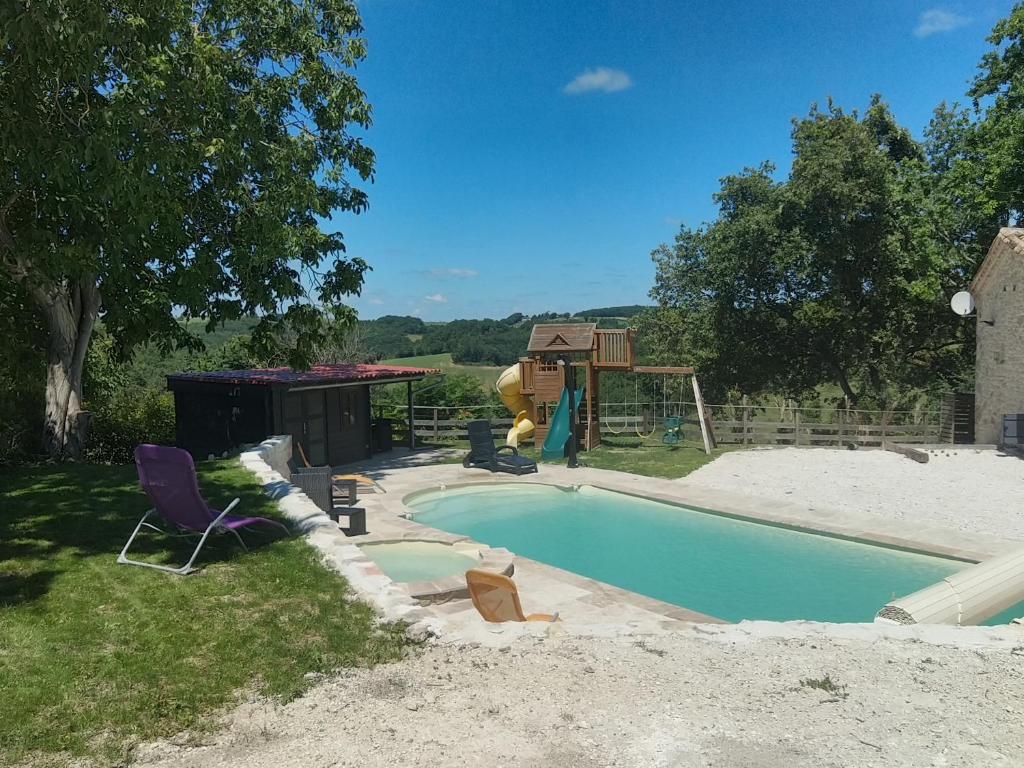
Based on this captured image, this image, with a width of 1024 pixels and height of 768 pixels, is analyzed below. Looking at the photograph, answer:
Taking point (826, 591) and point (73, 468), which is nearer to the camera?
point (826, 591)

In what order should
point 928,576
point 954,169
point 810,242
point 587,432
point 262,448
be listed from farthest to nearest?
point 810,242 < point 954,169 < point 587,432 < point 262,448 < point 928,576

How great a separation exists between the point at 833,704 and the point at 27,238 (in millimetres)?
10848

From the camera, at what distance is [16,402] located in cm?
1258

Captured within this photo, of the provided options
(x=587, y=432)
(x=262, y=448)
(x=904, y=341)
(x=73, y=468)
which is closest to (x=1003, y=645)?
(x=262, y=448)

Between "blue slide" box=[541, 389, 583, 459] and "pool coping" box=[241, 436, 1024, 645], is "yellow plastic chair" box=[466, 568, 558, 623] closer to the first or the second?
"pool coping" box=[241, 436, 1024, 645]

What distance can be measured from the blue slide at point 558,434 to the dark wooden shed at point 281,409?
4.22 metres

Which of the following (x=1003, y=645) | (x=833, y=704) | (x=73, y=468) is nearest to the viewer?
(x=833, y=704)

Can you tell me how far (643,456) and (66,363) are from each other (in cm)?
1303

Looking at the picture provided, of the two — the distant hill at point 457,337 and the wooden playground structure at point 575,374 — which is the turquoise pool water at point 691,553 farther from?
the distant hill at point 457,337

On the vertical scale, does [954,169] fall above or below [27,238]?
above

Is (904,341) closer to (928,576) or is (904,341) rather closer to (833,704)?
(928,576)

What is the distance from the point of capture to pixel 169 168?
8617mm

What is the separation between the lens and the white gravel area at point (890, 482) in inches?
442

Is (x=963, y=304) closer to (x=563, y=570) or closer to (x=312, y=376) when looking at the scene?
(x=563, y=570)
